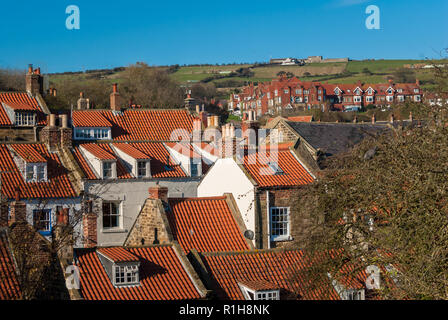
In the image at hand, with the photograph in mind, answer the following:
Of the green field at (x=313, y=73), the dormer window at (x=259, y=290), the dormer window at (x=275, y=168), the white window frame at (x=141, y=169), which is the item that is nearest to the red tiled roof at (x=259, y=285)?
the dormer window at (x=259, y=290)

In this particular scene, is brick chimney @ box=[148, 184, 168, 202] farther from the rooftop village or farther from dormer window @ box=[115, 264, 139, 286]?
dormer window @ box=[115, 264, 139, 286]

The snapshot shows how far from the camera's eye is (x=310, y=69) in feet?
616

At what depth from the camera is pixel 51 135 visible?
142 ft

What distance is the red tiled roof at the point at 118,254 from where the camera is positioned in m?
21.8

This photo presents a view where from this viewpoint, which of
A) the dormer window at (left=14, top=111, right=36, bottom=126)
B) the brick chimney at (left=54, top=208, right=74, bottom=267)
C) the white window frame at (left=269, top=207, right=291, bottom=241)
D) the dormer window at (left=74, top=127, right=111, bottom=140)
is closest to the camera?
the brick chimney at (left=54, top=208, right=74, bottom=267)

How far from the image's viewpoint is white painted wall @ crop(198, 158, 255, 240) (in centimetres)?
2798

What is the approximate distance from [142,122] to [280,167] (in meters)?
23.3

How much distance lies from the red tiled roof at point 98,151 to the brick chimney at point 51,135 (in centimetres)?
172

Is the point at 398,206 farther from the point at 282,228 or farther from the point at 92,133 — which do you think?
the point at 92,133

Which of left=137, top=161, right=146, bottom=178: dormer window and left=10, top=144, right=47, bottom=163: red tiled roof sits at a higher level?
Answer: left=10, top=144, right=47, bottom=163: red tiled roof

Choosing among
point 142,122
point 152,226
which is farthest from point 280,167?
point 142,122

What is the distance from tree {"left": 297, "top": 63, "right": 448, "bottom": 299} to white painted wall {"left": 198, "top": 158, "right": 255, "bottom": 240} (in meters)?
6.00

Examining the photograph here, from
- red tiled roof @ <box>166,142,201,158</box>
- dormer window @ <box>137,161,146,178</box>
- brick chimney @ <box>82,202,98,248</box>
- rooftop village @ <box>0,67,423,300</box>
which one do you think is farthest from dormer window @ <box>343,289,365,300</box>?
red tiled roof @ <box>166,142,201,158</box>
